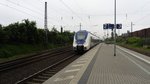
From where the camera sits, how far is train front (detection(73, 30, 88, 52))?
102 feet

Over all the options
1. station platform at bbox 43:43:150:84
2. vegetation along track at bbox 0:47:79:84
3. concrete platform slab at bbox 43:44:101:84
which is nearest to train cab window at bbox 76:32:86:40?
vegetation along track at bbox 0:47:79:84

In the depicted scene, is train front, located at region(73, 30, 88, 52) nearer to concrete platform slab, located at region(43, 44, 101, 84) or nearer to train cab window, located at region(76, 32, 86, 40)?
train cab window, located at region(76, 32, 86, 40)

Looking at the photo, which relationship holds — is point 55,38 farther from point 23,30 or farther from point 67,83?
point 67,83

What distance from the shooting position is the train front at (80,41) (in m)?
31.0

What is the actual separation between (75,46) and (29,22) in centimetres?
1115

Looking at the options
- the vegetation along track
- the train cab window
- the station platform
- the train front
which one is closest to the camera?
the station platform

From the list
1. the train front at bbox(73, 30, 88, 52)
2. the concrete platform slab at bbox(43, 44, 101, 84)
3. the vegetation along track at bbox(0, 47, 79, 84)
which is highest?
the train front at bbox(73, 30, 88, 52)

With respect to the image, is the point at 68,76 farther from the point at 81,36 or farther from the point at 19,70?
the point at 81,36

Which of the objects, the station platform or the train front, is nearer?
the station platform

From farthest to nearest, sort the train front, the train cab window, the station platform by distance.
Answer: the train cab window < the train front < the station platform

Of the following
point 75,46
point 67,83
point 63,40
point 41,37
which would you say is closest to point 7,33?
point 75,46

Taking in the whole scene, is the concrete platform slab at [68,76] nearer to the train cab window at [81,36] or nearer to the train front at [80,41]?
the train front at [80,41]

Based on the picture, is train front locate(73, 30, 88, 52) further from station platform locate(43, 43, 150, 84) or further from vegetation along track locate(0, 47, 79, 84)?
station platform locate(43, 43, 150, 84)

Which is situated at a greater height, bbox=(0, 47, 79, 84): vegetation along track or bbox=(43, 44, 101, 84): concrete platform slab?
bbox=(43, 44, 101, 84): concrete platform slab
